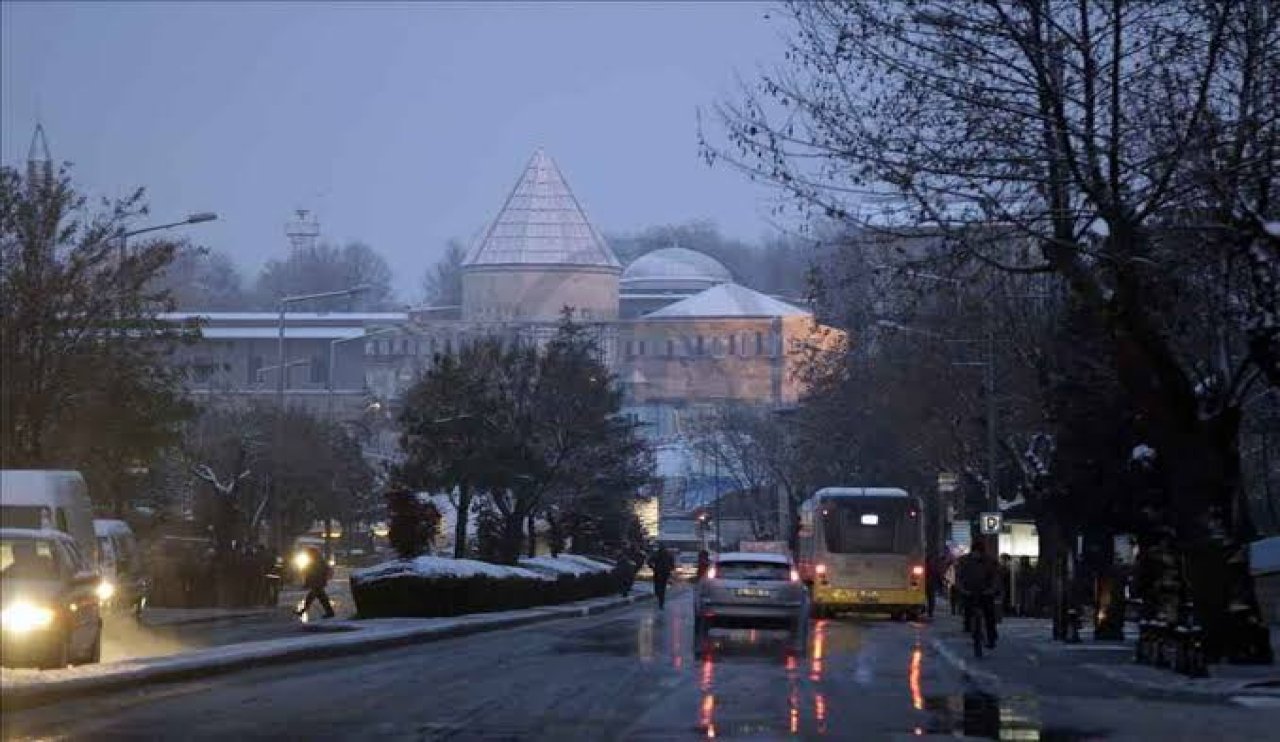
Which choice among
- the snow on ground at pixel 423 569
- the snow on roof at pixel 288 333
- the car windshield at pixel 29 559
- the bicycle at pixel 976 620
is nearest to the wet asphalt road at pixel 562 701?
the bicycle at pixel 976 620

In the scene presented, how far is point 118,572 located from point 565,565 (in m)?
22.6

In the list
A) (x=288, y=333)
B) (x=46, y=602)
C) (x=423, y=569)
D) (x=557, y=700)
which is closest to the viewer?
(x=557, y=700)

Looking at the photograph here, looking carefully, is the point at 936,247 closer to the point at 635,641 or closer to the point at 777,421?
the point at 635,641

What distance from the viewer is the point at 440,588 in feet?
147

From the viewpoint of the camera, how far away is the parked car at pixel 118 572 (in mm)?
43781

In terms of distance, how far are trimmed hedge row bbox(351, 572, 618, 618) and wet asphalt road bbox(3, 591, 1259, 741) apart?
988 centimetres

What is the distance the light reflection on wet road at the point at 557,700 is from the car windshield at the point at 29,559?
2.29 meters

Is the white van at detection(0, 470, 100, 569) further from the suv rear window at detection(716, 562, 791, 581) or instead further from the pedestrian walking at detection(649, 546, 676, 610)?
the pedestrian walking at detection(649, 546, 676, 610)

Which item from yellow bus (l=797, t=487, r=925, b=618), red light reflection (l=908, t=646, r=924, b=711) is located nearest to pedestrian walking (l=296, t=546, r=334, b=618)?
red light reflection (l=908, t=646, r=924, b=711)

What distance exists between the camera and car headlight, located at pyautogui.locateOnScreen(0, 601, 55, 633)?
78.6 ft

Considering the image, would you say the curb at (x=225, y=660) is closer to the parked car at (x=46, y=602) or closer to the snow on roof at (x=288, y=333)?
the parked car at (x=46, y=602)

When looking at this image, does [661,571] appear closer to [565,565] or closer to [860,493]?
[565,565]

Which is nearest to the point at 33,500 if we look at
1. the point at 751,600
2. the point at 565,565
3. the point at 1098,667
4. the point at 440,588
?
the point at 751,600

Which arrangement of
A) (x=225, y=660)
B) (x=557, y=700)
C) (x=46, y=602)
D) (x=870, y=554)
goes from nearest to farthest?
(x=557, y=700)
(x=46, y=602)
(x=225, y=660)
(x=870, y=554)
